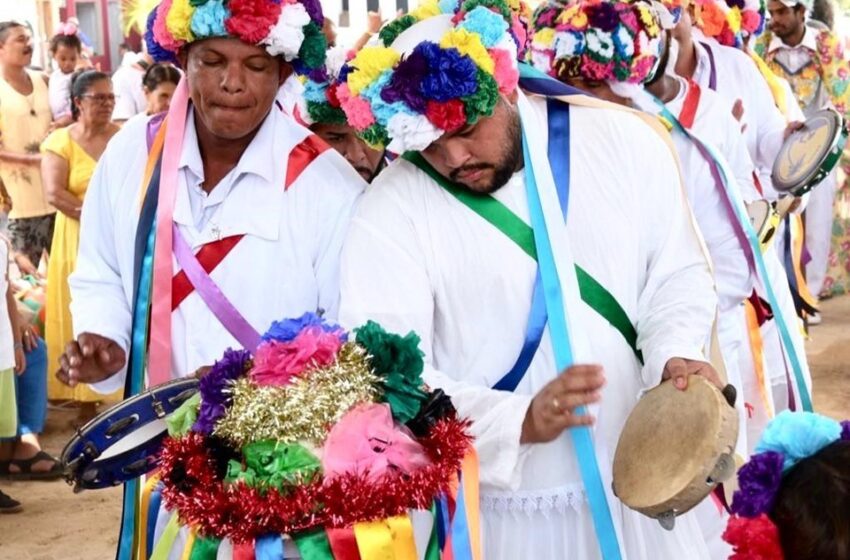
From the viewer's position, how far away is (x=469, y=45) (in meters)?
3.19

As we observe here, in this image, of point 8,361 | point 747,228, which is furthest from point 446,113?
point 8,361

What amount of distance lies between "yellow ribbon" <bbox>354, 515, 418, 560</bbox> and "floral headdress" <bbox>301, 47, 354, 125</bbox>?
243 cm

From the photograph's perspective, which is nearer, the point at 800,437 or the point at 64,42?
the point at 800,437

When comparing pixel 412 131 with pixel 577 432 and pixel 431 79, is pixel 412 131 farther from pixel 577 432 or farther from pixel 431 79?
pixel 577 432

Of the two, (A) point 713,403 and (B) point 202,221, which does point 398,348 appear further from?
(B) point 202,221

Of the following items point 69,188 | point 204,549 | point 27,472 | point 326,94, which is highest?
point 326,94

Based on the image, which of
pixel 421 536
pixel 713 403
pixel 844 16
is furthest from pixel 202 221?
pixel 844 16

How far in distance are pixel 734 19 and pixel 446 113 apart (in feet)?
13.1

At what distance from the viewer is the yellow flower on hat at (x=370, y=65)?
3230 millimetres

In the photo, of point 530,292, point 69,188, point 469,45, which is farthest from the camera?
point 69,188

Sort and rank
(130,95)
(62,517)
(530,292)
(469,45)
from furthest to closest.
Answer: (130,95) → (62,517) → (530,292) → (469,45)

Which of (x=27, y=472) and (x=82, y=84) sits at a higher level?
(x=82, y=84)

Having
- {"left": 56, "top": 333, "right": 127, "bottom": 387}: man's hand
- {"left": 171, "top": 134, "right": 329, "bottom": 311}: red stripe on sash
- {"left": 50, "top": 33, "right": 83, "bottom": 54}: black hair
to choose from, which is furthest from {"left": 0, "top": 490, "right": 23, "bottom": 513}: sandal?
{"left": 50, "top": 33, "right": 83, "bottom": 54}: black hair

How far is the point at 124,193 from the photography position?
150 inches
